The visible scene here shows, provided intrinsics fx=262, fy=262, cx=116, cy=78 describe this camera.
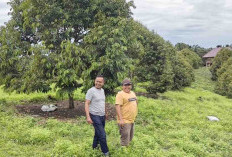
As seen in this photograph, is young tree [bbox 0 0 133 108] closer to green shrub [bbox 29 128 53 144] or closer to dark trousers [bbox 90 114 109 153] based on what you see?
green shrub [bbox 29 128 53 144]

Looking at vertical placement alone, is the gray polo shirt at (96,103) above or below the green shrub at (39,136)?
above

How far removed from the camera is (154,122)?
11039 mm

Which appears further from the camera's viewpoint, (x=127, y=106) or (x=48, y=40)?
(x=48, y=40)

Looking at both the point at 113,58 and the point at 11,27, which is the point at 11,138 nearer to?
the point at 113,58

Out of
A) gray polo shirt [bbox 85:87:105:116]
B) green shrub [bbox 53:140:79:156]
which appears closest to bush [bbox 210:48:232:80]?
gray polo shirt [bbox 85:87:105:116]

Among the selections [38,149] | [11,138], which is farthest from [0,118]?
[38,149]

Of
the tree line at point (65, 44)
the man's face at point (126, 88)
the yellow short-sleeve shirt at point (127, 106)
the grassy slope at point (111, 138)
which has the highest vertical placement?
the tree line at point (65, 44)

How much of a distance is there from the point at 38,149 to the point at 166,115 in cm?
770

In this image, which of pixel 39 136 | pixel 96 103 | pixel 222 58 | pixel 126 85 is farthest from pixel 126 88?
pixel 222 58

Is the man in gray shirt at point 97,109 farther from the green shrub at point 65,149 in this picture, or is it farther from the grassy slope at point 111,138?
the green shrub at point 65,149

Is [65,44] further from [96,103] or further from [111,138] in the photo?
[96,103]

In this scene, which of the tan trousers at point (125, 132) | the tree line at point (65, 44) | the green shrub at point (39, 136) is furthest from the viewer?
the tree line at point (65, 44)

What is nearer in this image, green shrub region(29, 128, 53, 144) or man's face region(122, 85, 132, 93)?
man's face region(122, 85, 132, 93)

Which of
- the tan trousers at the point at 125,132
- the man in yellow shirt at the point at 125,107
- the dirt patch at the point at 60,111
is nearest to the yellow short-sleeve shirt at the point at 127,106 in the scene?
the man in yellow shirt at the point at 125,107
